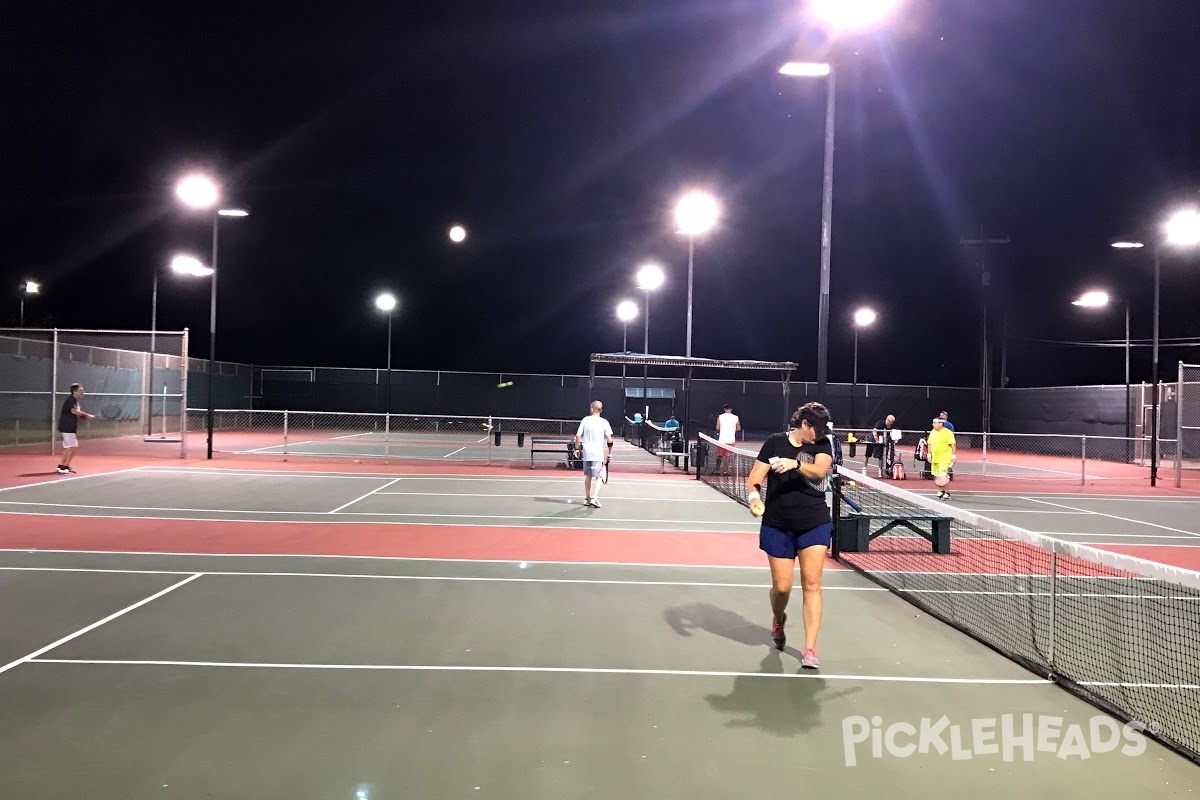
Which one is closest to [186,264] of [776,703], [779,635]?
[779,635]

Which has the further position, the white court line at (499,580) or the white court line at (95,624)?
the white court line at (499,580)

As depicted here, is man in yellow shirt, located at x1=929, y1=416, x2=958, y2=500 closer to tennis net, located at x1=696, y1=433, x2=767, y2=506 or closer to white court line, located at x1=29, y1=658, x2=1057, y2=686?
tennis net, located at x1=696, y1=433, x2=767, y2=506

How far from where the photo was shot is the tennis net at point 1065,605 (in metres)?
4.95

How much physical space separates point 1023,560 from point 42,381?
26.5 metres

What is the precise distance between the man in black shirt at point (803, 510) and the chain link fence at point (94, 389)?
18785 mm

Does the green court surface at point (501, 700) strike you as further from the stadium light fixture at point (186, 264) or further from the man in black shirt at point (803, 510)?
the stadium light fixture at point (186, 264)

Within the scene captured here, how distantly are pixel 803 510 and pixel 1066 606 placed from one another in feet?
13.7

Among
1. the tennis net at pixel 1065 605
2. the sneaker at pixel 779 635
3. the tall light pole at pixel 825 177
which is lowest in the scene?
the tennis net at pixel 1065 605

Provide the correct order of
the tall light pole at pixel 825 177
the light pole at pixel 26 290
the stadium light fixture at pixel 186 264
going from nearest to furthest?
1. the tall light pole at pixel 825 177
2. the stadium light fixture at pixel 186 264
3. the light pole at pixel 26 290

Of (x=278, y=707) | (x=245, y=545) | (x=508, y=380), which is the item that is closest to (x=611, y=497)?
(x=245, y=545)

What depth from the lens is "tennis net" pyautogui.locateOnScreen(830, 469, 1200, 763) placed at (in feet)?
16.2

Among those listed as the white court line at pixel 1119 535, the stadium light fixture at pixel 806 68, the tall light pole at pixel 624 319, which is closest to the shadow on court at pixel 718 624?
the stadium light fixture at pixel 806 68

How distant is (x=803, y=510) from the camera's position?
17.6 feet

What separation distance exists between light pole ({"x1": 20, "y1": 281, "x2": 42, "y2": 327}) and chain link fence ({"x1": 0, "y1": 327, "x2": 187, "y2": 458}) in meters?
9.58
